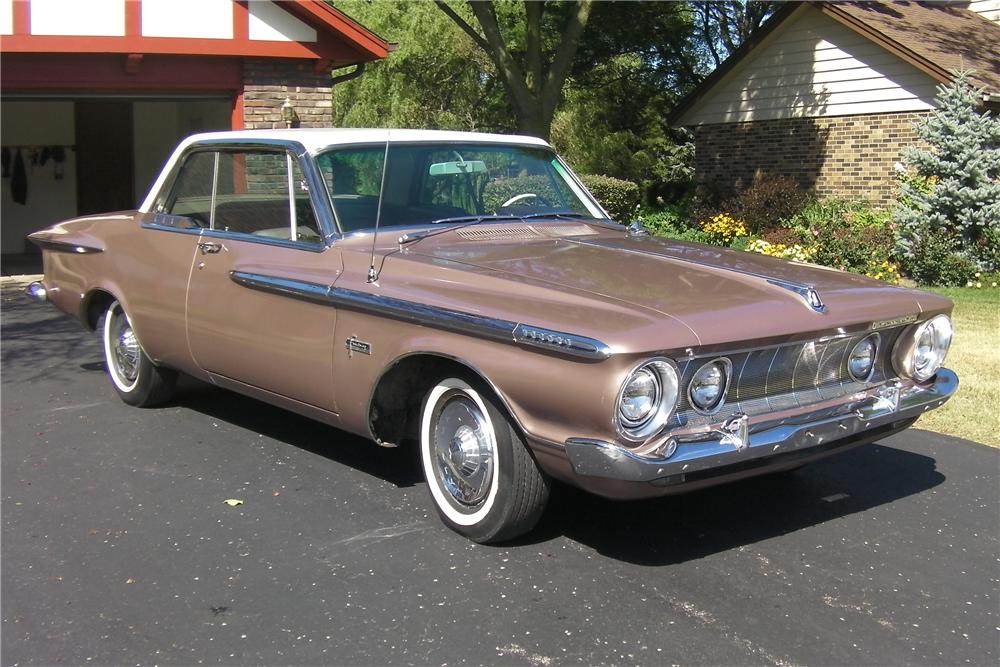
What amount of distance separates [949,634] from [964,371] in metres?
4.73

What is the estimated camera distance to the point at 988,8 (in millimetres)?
20750

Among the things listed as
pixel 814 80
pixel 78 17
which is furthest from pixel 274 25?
pixel 814 80

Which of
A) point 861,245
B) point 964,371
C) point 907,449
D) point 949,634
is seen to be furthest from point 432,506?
point 861,245

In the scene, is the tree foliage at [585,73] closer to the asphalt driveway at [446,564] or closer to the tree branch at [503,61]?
the tree branch at [503,61]

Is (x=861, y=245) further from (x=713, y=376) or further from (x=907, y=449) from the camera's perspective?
(x=713, y=376)

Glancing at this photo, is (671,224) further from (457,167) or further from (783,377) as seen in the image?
(783,377)

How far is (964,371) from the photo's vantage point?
789cm

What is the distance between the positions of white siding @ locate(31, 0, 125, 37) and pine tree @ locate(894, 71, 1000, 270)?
10.0 meters

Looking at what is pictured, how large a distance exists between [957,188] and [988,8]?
9290 mm

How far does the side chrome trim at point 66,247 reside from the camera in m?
6.62

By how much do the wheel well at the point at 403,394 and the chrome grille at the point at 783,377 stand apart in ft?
3.41

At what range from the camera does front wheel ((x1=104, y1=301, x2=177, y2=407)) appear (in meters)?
6.41

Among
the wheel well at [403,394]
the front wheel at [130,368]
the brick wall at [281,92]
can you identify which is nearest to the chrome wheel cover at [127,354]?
the front wheel at [130,368]

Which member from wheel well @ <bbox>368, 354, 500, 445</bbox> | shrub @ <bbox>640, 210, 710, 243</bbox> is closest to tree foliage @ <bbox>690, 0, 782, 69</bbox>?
shrub @ <bbox>640, 210, 710, 243</bbox>
